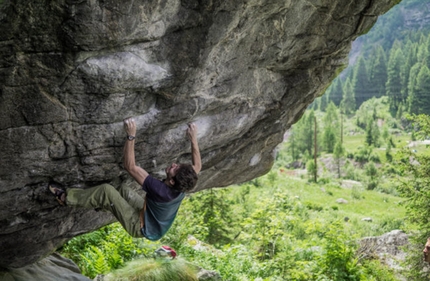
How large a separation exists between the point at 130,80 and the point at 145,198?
6.62ft

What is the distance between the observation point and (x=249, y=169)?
38.4 feet

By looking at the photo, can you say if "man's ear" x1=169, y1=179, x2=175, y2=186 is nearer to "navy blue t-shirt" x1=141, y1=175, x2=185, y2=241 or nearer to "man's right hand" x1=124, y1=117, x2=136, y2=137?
"navy blue t-shirt" x1=141, y1=175, x2=185, y2=241

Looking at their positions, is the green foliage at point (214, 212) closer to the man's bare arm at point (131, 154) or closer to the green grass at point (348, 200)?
the green grass at point (348, 200)

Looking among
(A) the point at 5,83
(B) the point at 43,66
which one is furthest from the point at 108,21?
(A) the point at 5,83

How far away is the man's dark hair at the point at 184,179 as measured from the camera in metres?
6.75

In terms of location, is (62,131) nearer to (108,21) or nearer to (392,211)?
(108,21)

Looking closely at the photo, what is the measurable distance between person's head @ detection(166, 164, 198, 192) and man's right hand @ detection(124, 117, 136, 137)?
83 cm

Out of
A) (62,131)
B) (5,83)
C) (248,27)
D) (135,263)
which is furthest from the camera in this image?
(135,263)

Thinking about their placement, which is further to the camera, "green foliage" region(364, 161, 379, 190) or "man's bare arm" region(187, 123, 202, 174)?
"green foliage" region(364, 161, 379, 190)

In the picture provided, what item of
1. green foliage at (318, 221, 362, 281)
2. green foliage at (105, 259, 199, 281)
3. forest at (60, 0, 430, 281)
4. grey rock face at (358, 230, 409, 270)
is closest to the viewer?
green foliage at (105, 259, 199, 281)

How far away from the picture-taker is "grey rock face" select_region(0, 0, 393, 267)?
5.32m

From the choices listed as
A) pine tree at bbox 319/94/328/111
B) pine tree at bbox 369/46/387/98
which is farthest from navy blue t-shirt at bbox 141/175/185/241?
pine tree at bbox 319/94/328/111

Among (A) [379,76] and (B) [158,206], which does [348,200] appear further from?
(A) [379,76]

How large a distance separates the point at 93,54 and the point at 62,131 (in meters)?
1.27
